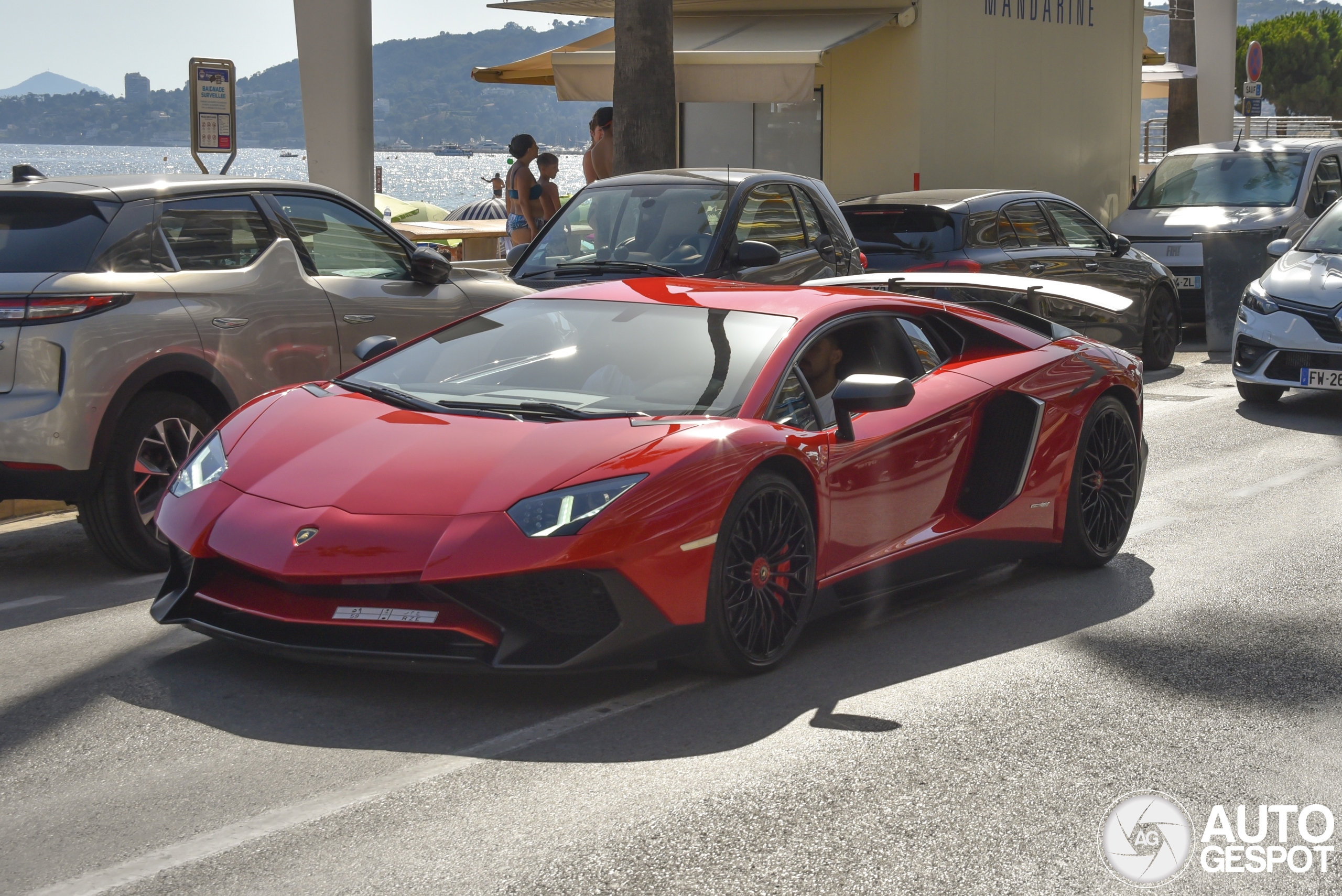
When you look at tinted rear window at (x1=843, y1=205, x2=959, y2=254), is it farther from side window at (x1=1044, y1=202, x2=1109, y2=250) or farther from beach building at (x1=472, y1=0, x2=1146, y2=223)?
beach building at (x1=472, y1=0, x2=1146, y2=223)

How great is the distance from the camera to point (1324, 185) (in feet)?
53.7

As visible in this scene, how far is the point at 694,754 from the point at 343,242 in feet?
15.6

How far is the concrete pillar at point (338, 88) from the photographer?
1396 centimetres

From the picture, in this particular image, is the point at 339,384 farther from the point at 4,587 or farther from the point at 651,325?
the point at 4,587

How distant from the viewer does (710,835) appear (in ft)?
11.9

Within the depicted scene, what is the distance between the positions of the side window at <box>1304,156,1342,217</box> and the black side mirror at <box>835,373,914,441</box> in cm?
1235

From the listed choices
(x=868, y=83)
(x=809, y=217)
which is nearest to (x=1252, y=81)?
(x=868, y=83)

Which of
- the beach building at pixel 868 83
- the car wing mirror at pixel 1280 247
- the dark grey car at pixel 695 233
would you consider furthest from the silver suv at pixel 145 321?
the beach building at pixel 868 83

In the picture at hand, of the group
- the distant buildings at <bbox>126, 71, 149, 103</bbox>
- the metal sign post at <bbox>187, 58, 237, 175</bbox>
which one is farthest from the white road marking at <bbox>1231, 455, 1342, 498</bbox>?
the distant buildings at <bbox>126, 71, 149, 103</bbox>

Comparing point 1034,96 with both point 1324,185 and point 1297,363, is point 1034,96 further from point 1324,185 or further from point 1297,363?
point 1297,363

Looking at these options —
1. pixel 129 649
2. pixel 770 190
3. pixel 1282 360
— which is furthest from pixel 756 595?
pixel 1282 360

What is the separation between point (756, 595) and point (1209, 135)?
86.4 feet

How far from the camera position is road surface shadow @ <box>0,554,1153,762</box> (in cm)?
429

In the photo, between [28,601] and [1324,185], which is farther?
[1324,185]
